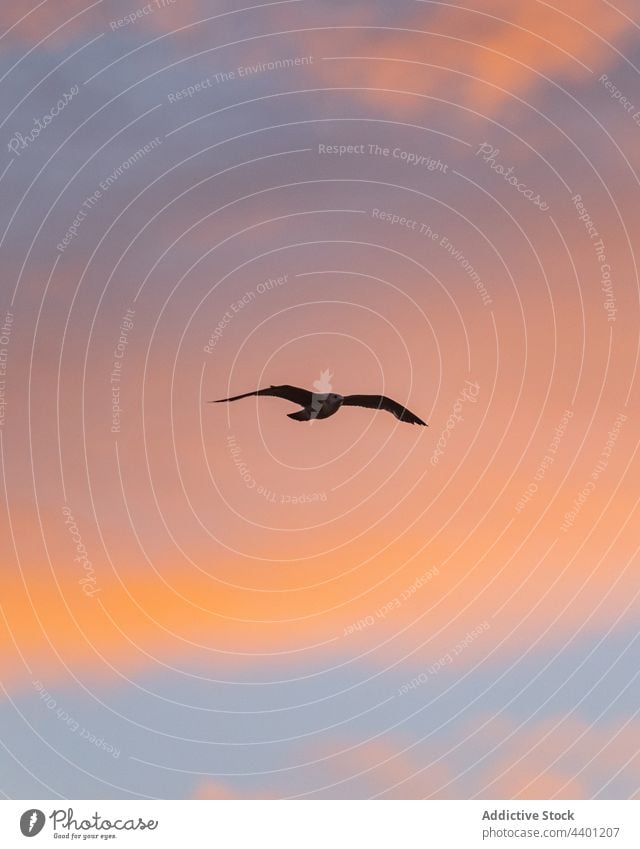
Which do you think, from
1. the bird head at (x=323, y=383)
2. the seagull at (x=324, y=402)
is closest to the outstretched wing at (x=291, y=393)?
the seagull at (x=324, y=402)

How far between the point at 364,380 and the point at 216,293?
3.39 m

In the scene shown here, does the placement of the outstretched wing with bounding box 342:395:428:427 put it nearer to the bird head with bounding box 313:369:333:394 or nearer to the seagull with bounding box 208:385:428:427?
the seagull with bounding box 208:385:428:427

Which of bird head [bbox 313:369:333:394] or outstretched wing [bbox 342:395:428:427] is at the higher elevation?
bird head [bbox 313:369:333:394]

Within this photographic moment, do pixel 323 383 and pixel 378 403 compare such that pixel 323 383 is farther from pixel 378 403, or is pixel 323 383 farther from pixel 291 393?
pixel 378 403

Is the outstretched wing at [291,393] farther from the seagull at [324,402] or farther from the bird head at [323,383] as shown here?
the bird head at [323,383]
